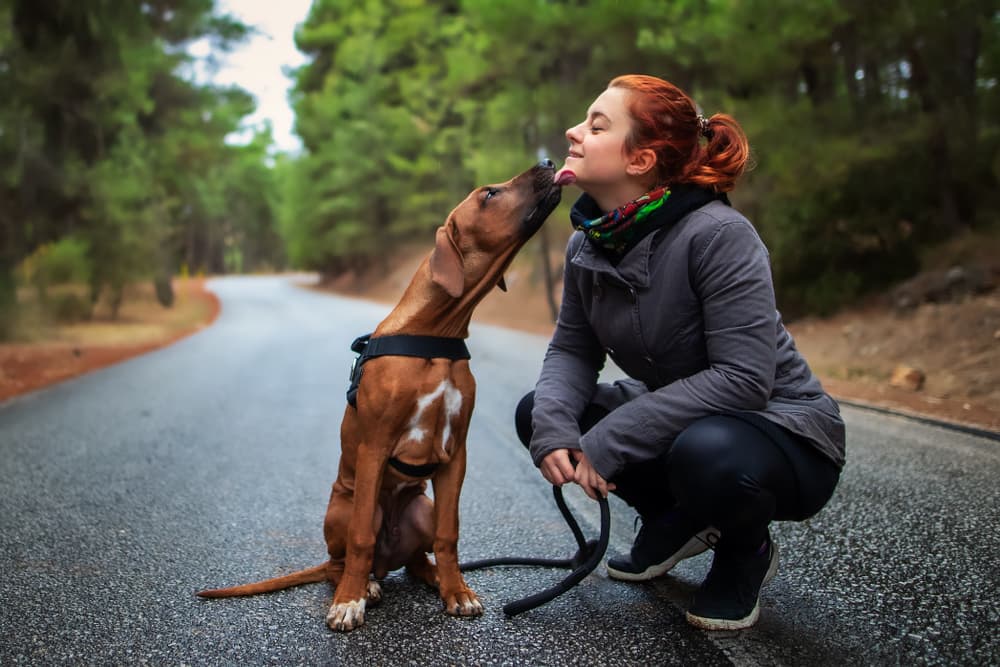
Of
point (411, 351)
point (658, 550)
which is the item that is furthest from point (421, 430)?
point (658, 550)

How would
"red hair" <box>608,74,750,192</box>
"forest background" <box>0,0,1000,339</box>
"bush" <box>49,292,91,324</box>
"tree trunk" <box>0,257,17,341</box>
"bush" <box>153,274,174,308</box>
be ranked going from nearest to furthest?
"red hair" <box>608,74,750,192</box> → "forest background" <box>0,0,1000,339</box> → "tree trunk" <box>0,257,17,341</box> → "bush" <box>49,292,91,324</box> → "bush" <box>153,274,174,308</box>

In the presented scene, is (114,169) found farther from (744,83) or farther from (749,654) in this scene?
(749,654)

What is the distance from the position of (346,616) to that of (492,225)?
1.43 meters

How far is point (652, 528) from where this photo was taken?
115 inches

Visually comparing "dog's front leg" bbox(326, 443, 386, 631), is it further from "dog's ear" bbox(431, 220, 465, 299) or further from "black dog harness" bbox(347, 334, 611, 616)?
"dog's ear" bbox(431, 220, 465, 299)

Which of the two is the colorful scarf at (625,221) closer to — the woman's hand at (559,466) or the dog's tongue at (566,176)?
the dog's tongue at (566,176)

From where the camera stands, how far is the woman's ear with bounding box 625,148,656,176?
2575 mm

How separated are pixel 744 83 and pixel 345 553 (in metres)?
12.2

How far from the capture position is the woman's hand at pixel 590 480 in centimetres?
249

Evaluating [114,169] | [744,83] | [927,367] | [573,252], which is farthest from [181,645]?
[114,169]

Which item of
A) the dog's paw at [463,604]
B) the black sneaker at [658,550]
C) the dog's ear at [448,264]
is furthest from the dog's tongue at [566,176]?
the dog's paw at [463,604]

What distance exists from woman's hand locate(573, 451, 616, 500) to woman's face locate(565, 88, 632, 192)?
3.16 feet

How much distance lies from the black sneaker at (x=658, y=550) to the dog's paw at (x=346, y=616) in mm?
1032

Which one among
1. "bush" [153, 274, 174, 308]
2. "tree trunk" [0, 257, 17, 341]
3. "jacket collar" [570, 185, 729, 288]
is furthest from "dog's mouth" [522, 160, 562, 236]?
"bush" [153, 274, 174, 308]
